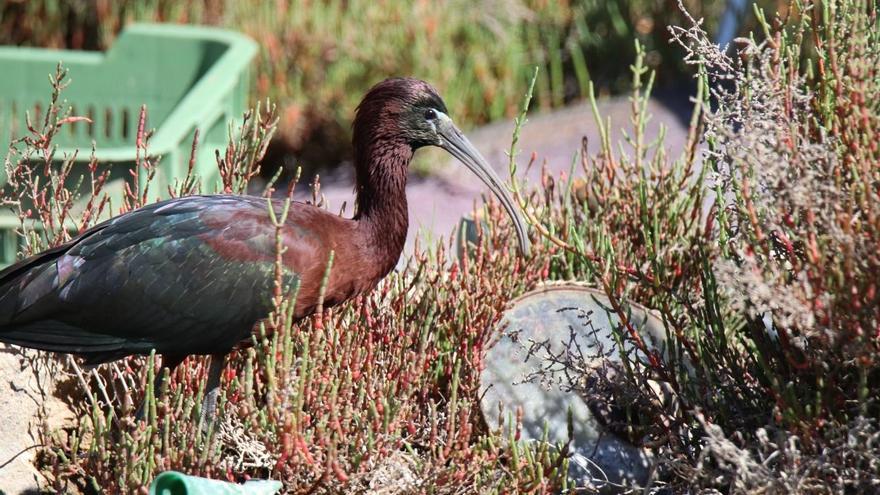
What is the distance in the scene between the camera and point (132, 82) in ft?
22.5

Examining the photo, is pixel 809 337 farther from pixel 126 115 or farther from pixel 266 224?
pixel 126 115

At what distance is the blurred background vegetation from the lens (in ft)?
27.1

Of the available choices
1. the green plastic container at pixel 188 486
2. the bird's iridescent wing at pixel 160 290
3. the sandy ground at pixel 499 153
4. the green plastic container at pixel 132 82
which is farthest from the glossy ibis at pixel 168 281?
the sandy ground at pixel 499 153

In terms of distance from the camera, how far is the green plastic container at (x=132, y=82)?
617 cm

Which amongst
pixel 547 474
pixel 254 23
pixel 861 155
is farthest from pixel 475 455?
pixel 254 23

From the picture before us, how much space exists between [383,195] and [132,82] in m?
3.32

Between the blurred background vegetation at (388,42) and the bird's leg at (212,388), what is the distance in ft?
15.1

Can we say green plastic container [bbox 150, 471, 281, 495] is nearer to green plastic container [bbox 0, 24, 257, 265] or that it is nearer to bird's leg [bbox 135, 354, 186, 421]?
bird's leg [bbox 135, 354, 186, 421]

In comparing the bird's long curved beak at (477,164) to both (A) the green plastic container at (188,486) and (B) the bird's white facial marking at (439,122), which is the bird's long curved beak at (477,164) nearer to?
(B) the bird's white facial marking at (439,122)

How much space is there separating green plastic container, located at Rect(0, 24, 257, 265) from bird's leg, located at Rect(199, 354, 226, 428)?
2.13 m

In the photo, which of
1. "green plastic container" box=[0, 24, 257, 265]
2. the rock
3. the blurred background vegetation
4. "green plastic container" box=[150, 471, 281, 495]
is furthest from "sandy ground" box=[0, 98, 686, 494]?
"green plastic container" box=[150, 471, 281, 495]

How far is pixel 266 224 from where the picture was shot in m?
3.77

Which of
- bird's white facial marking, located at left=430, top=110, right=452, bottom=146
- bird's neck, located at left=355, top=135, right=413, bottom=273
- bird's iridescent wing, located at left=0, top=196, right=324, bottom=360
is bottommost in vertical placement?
bird's iridescent wing, located at left=0, top=196, right=324, bottom=360

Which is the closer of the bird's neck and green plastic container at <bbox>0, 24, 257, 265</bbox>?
the bird's neck
